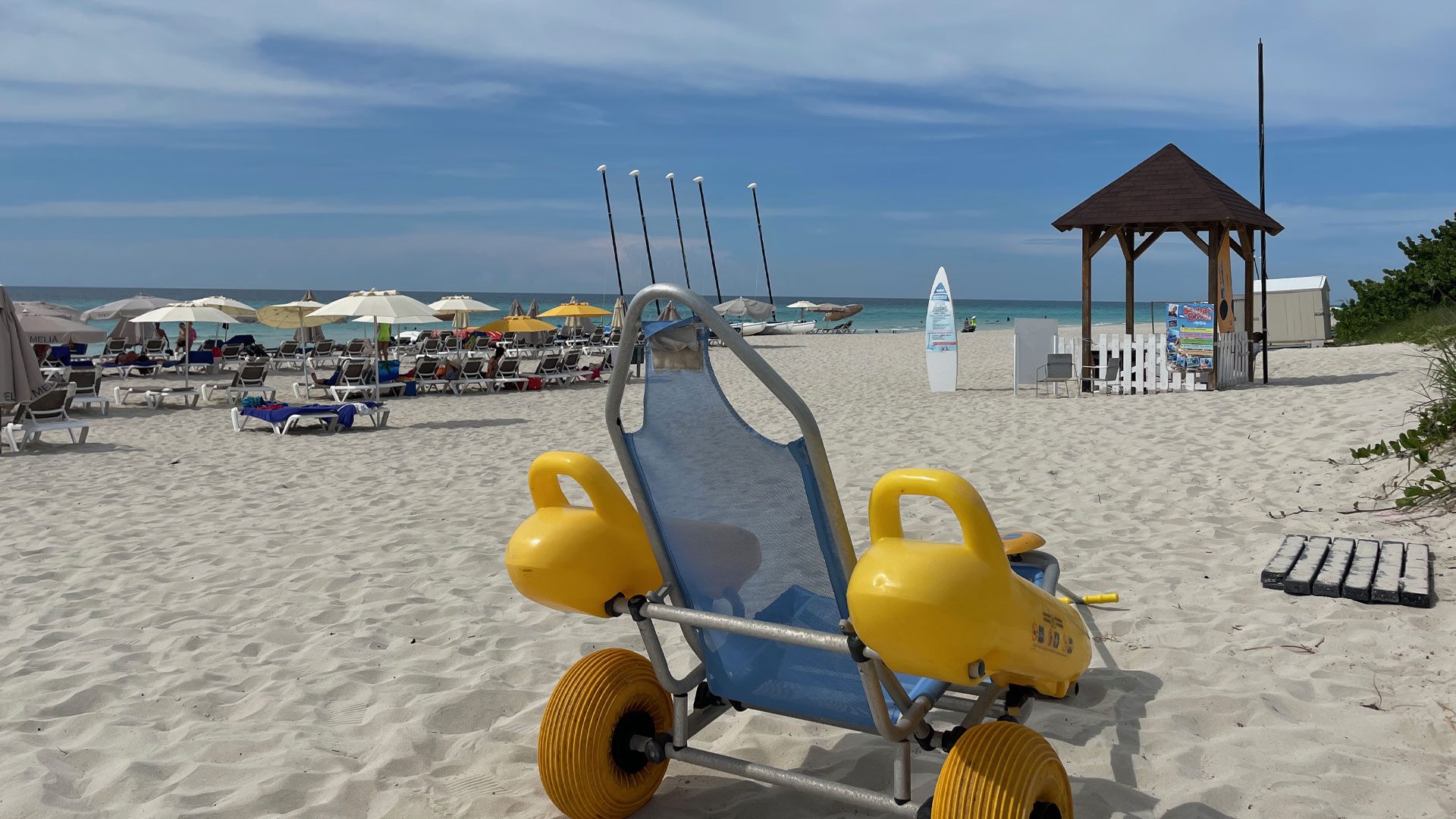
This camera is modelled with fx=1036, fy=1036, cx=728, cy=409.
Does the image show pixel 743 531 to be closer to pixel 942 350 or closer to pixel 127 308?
pixel 942 350

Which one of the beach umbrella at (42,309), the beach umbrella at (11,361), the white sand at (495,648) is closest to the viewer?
the white sand at (495,648)

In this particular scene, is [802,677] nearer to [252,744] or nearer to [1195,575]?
[252,744]

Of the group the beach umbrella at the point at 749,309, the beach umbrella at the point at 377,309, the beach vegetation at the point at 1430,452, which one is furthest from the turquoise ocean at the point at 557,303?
the beach vegetation at the point at 1430,452

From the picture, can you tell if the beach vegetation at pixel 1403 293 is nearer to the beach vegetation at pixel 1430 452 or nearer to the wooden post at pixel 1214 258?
the wooden post at pixel 1214 258

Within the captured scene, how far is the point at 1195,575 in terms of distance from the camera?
189 inches

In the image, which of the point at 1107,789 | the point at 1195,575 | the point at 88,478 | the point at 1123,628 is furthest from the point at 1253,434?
the point at 88,478

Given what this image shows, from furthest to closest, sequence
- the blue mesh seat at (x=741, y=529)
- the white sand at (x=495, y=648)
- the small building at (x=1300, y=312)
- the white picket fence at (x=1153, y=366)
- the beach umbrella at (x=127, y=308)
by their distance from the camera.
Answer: the small building at (x=1300, y=312)
the beach umbrella at (x=127, y=308)
the white picket fence at (x=1153, y=366)
the white sand at (x=495, y=648)
the blue mesh seat at (x=741, y=529)

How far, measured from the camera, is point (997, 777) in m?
2.10

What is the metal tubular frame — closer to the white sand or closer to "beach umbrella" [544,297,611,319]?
the white sand

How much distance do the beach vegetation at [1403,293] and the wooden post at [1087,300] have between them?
28.6 ft

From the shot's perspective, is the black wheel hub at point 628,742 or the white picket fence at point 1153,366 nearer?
the black wheel hub at point 628,742

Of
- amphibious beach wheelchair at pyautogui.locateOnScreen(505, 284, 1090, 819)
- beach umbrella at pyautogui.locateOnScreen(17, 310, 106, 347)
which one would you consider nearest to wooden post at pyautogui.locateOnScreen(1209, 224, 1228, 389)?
amphibious beach wheelchair at pyautogui.locateOnScreen(505, 284, 1090, 819)

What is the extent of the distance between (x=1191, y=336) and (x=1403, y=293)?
13164mm

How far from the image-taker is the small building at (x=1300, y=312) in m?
22.0
